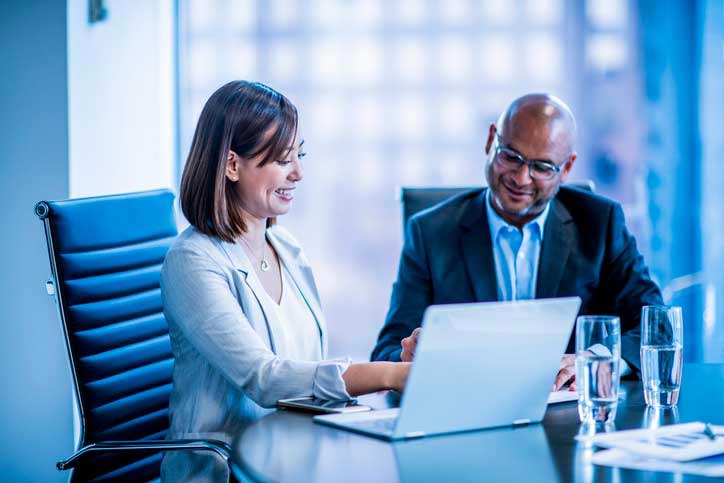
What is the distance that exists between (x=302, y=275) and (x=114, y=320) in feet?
1.48

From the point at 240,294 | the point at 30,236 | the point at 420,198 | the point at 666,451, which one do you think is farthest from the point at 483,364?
the point at 30,236

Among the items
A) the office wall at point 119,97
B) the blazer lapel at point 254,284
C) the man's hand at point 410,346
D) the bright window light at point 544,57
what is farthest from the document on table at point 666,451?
the bright window light at point 544,57

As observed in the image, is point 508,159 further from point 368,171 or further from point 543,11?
point 543,11

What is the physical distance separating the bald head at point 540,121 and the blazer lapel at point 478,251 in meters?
0.24

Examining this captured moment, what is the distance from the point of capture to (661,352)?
1.57 meters

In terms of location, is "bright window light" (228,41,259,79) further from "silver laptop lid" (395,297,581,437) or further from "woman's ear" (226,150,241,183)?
"silver laptop lid" (395,297,581,437)

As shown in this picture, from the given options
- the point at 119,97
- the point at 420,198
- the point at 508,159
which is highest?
the point at 119,97

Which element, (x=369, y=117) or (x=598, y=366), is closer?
(x=598, y=366)

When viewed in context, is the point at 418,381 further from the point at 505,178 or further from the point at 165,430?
the point at 505,178

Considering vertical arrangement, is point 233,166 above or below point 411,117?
below

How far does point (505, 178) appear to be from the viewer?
2.48 m

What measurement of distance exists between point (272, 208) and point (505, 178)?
29.5 inches

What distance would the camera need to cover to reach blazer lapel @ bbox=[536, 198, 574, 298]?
8.02ft

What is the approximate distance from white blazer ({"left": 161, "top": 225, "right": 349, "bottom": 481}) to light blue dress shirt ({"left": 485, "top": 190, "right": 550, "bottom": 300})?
800 millimetres
